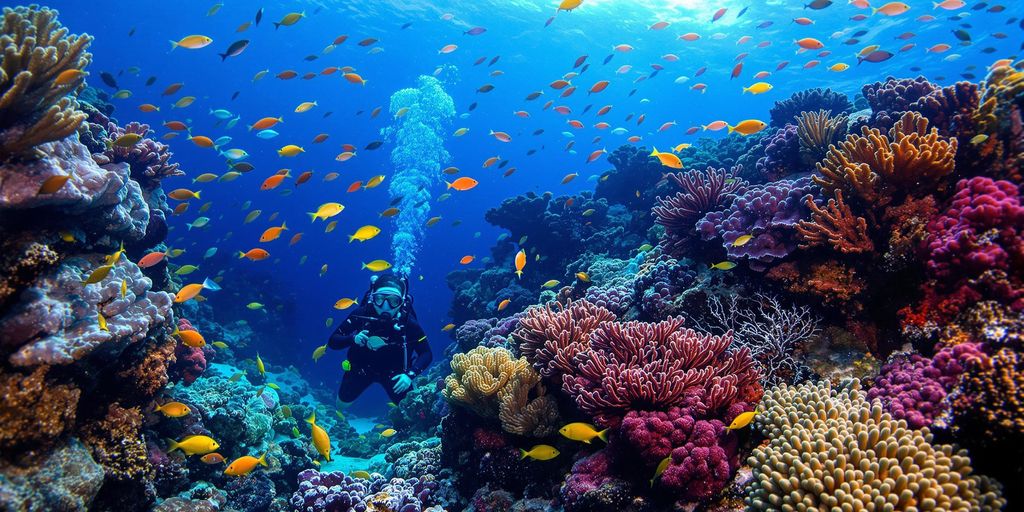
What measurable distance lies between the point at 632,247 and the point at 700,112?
167 feet

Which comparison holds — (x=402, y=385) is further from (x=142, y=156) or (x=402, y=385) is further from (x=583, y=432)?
(x=142, y=156)

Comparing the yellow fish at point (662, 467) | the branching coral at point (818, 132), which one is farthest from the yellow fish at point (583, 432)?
the branching coral at point (818, 132)

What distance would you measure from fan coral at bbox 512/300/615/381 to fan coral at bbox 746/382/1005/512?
2.05 metres

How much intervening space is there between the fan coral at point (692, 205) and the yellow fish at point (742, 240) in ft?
3.22

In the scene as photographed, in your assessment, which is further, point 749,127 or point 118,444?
point 749,127

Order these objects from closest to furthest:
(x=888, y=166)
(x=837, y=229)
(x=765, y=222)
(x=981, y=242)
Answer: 1. (x=981, y=242)
2. (x=888, y=166)
3. (x=837, y=229)
4. (x=765, y=222)

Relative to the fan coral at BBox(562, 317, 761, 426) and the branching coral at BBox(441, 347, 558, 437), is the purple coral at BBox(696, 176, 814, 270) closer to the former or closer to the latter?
the fan coral at BBox(562, 317, 761, 426)

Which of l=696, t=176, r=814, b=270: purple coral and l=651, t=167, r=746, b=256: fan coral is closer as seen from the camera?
l=696, t=176, r=814, b=270: purple coral

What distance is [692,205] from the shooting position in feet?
19.5

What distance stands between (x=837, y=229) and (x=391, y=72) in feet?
159

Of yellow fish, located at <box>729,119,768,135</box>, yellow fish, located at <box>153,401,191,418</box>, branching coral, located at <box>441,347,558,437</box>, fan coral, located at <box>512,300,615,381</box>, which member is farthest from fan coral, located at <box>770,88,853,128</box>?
yellow fish, located at <box>153,401,191,418</box>

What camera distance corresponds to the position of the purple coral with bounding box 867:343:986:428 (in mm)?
2771

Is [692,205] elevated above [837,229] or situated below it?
above

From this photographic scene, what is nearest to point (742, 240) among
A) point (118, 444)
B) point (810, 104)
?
point (118, 444)
